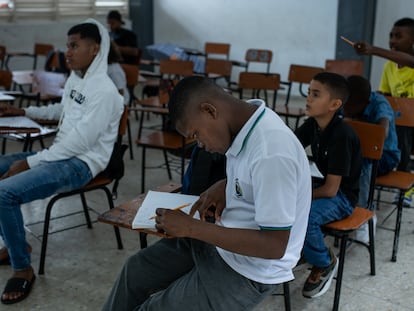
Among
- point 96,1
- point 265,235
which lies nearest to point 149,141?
point 265,235

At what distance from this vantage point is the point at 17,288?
2.37 meters

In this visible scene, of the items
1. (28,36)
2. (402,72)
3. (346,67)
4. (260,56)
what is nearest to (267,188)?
(402,72)

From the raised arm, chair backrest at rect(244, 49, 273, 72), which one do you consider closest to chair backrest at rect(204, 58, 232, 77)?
chair backrest at rect(244, 49, 273, 72)

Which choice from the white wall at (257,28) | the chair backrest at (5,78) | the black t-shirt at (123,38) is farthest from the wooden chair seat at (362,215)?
the white wall at (257,28)

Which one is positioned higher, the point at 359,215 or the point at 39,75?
the point at 39,75

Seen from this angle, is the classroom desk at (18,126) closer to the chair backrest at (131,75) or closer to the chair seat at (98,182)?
the chair seat at (98,182)

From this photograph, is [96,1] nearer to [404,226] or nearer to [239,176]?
[404,226]

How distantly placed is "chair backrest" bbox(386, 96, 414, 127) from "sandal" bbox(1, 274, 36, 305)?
2303mm

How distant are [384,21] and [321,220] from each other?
5274 millimetres

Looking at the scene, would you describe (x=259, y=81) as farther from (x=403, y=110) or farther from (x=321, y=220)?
(x=321, y=220)

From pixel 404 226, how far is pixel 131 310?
7.38 feet

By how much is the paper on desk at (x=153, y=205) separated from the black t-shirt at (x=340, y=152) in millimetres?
720

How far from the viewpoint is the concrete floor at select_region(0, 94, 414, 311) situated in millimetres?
2363

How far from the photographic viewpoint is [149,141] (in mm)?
3635
